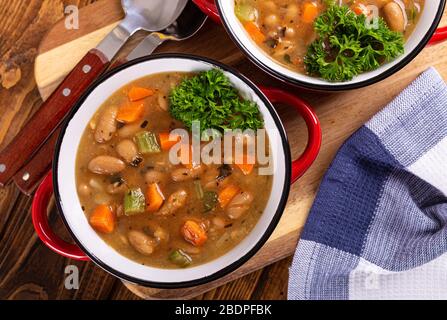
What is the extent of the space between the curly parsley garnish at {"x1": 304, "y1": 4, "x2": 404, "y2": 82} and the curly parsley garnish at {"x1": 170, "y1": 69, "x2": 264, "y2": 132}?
0.33 meters

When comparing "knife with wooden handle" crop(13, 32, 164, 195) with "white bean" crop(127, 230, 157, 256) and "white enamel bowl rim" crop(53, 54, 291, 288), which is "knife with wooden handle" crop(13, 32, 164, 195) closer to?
"white enamel bowl rim" crop(53, 54, 291, 288)

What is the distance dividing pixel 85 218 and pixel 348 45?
4.16 feet

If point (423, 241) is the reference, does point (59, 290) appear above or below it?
below

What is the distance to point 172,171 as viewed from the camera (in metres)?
2.40

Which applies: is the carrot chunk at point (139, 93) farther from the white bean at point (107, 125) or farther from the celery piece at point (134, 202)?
→ the celery piece at point (134, 202)

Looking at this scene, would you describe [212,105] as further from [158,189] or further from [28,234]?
[28,234]

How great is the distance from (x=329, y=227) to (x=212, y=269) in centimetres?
60

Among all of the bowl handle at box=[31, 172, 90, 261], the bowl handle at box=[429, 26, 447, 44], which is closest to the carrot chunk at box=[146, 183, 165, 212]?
the bowl handle at box=[31, 172, 90, 261]

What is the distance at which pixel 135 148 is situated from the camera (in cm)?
239

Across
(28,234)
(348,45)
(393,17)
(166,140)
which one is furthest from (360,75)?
(28,234)

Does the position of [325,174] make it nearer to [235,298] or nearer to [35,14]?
[235,298]

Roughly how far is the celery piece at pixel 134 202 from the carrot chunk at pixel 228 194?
1.03 ft

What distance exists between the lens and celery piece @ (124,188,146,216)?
2391 mm
